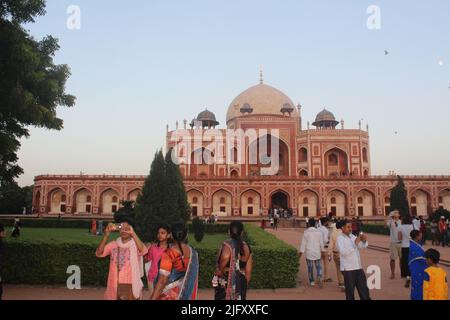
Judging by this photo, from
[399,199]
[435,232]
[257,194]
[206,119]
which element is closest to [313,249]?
[435,232]

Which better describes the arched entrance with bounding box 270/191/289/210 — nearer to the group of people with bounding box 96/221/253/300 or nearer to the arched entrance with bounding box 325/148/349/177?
the arched entrance with bounding box 325/148/349/177

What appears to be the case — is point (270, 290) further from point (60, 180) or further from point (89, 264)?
point (60, 180)

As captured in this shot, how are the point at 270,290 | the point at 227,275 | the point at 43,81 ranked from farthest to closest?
1. the point at 43,81
2. the point at 270,290
3. the point at 227,275

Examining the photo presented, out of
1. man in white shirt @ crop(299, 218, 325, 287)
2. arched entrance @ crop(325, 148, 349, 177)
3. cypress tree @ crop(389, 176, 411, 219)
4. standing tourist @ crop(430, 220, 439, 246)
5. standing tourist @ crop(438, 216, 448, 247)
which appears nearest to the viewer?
man in white shirt @ crop(299, 218, 325, 287)

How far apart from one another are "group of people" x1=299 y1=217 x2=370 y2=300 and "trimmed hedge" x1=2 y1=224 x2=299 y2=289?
0.38 m

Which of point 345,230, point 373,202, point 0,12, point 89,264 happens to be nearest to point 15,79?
point 0,12

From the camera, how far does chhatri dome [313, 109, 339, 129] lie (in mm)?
43156

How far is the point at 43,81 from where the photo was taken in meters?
8.16

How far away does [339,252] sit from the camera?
16.3ft

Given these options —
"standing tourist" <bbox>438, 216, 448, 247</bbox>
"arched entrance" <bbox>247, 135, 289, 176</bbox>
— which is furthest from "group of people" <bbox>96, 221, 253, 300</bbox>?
"arched entrance" <bbox>247, 135, 289, 176</bbox>

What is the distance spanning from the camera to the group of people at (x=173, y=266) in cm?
354

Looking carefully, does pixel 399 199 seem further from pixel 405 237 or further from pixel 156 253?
pixel 156 253

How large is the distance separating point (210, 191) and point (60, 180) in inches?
544

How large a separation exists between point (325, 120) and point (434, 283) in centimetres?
4088
